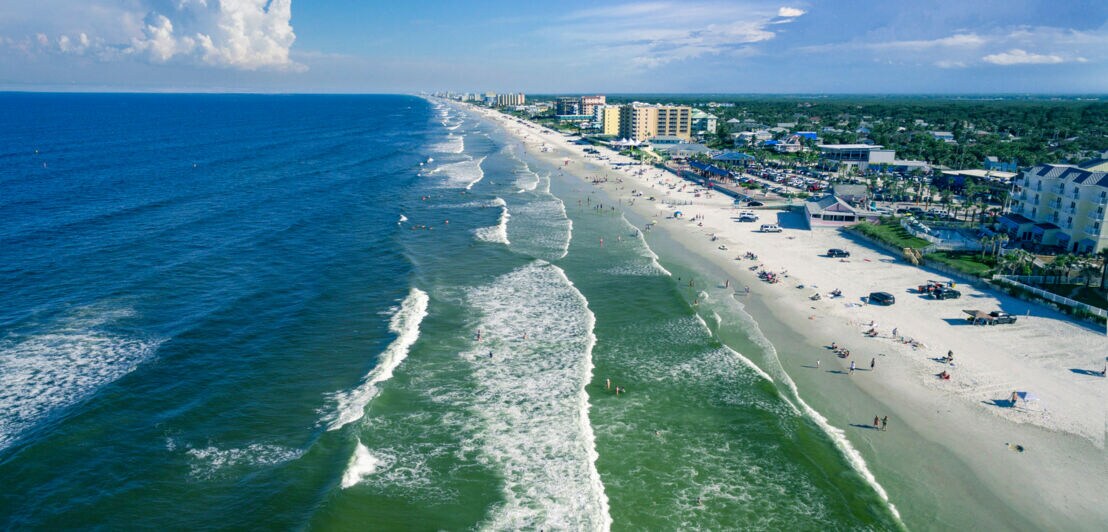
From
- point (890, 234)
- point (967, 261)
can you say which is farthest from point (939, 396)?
point (890, 234)

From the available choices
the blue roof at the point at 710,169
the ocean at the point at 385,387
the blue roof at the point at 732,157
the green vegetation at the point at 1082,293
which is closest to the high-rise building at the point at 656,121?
the blue roof at the point at 732,157

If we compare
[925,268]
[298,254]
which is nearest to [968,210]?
[925,268]

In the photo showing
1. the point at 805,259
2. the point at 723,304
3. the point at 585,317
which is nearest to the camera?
the point at 585,317

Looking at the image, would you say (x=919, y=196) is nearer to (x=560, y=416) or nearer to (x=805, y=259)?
(x=805, y=259)

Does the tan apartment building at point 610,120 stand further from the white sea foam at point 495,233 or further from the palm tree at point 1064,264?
the palm tree at point 1064,264

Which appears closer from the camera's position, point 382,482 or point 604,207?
point 382,482

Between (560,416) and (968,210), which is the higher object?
(968,210)

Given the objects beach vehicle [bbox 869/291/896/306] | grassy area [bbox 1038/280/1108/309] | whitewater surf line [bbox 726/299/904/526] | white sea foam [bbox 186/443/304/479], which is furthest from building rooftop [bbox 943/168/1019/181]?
white sea foam [bbox 186/443/304/479]

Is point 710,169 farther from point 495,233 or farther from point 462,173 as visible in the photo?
point 495,233
